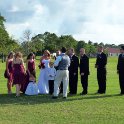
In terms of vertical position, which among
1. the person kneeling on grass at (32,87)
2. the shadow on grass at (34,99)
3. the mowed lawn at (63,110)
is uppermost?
the person kneeling on grass at (32,87)

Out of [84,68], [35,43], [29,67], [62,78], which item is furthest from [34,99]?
[35,43]

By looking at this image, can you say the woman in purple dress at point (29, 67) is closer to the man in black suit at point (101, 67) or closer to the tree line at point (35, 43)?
the man in black suit at point (101, 67)

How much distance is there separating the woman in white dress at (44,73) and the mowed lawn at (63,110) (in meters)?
1.20

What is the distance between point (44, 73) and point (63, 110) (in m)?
5.48

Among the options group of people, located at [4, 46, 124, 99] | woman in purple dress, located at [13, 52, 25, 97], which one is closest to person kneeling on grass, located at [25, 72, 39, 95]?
group of people, located at [4, 46, 124, 99]

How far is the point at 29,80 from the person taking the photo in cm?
1833

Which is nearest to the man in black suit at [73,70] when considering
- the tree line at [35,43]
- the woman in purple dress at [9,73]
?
the woman in purple dress at [9,73]

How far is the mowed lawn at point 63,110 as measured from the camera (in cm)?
1173

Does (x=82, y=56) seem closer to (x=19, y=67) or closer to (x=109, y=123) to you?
(x=19, y=67)

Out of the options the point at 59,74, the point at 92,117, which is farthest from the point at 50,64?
the point at 92,117

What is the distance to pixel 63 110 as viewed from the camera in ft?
44.3

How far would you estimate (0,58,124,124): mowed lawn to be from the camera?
1173cm

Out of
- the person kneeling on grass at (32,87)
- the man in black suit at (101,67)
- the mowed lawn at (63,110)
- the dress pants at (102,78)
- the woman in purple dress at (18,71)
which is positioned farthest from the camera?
the dress pants at (102,78)

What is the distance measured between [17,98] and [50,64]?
2828 millimetres
